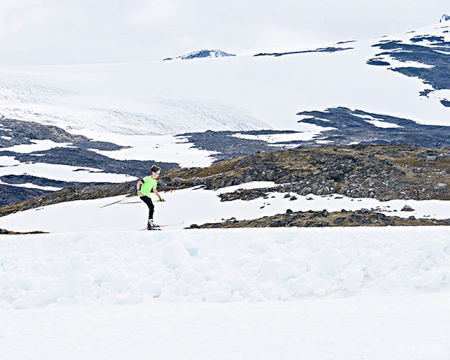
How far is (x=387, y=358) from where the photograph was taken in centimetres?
755

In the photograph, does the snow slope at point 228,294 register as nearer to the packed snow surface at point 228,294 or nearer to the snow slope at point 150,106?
the packed snow surface at point 228,294

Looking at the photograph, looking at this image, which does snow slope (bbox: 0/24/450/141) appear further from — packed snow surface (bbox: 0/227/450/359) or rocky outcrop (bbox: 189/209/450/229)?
packed snow surface (bbox: 0/227/450/359)

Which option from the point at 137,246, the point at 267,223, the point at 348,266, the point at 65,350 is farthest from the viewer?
the point at 267,223

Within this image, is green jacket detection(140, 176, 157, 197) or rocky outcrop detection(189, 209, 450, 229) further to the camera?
rocky outcrop detection(189, 209, 450, 229)

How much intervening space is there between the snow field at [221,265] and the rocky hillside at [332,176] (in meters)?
15.1

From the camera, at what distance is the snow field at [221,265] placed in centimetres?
1322

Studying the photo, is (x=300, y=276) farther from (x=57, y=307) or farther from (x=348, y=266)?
(x=57, y=307)

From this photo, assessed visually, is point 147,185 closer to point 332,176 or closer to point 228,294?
point 228,294

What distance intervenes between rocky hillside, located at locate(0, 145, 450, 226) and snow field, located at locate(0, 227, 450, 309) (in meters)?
15.1

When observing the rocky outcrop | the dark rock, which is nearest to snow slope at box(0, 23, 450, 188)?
the rocky outcrop

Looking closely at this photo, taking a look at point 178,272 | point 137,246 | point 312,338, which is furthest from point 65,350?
point 137,246

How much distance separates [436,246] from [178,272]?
7.01 meters

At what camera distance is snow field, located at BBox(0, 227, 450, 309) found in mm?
13219

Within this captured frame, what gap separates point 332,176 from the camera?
134ft
